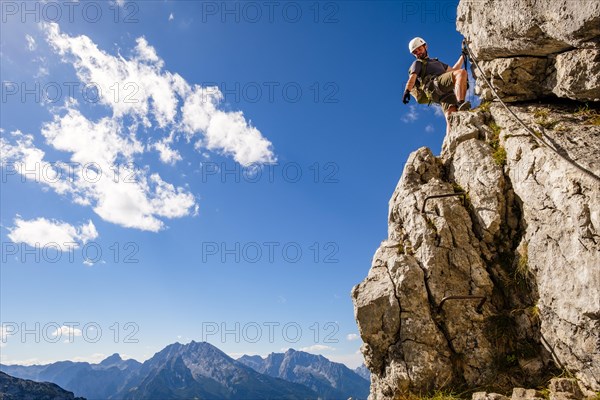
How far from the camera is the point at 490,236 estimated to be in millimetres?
12500

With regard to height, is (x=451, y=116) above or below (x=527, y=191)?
above

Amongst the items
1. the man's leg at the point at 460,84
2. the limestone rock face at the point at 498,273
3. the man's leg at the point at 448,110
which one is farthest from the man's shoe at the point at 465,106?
the limestone rock face at the point at 498,273

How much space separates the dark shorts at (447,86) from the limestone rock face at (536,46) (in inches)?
56.2

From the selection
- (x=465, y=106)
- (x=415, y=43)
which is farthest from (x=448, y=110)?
(x=415, y=43)

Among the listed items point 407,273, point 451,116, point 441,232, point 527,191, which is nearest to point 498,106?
point 451,116

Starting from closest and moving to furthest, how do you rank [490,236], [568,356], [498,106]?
1. [568,356]
2. [490,236]
3. [498,106]

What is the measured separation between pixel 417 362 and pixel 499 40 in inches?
490

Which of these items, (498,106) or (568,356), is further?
(498,106)

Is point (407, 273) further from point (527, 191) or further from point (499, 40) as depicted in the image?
point (499, 40)

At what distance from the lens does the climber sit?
60.1ft

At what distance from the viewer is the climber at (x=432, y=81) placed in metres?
18.3

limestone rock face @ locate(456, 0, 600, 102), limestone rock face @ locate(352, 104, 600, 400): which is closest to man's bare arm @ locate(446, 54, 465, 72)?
limestone rock face @ locate(456, 0, 600, 102)

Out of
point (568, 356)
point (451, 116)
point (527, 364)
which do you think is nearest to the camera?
point (568, 356)

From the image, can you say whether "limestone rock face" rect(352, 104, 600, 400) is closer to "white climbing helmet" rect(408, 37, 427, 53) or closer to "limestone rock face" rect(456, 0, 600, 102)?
"limestone rock face" rect(456, 0, 600, 102)
